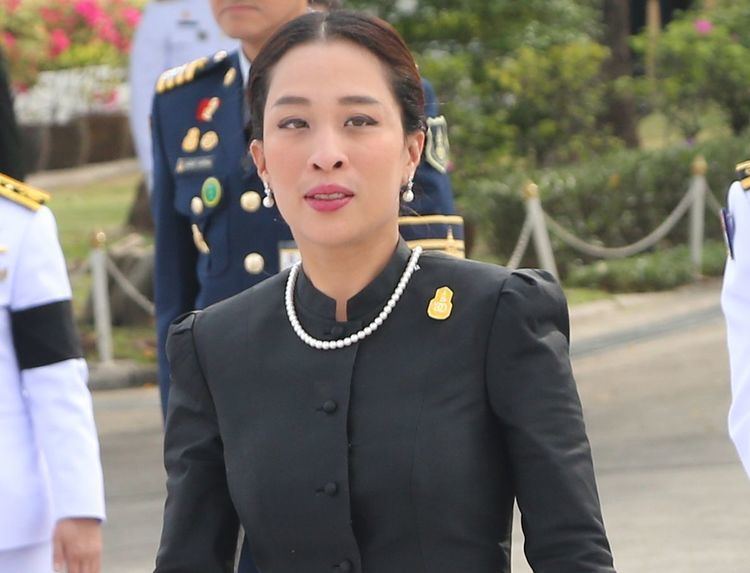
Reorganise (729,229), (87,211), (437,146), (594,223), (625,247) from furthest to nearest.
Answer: (87,211) → (625,247) → (594,223) → (437,146) → (729,229)

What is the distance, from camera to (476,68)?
1560cm

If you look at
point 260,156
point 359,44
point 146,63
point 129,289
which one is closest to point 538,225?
point 129,289

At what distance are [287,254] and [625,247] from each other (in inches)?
425

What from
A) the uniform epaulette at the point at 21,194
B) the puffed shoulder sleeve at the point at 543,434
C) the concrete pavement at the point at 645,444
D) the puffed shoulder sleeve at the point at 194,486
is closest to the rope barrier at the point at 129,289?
the concrete pavement at the point at 645,444

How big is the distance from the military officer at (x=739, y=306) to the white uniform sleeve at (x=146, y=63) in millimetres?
6483

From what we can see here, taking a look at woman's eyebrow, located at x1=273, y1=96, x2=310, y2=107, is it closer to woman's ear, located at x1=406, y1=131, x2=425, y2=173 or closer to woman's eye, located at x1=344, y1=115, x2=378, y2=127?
woman's eye, located at x1=344, y1=115, x2=378, y2=127

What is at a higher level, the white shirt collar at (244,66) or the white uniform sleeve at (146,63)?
the white shirt collar at (244,66)

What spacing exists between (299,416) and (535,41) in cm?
1348

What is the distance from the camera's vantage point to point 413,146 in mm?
2752

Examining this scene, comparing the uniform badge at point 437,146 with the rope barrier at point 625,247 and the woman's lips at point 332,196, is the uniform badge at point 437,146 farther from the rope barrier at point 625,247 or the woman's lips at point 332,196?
the rope barrier at point 625,247

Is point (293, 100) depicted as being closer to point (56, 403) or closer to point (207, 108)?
point (56, 403)

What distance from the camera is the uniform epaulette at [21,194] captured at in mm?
3789

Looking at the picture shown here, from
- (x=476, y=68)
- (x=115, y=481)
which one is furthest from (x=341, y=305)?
(x=476, y=68)

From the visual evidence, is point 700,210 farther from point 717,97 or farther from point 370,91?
point 370,91
